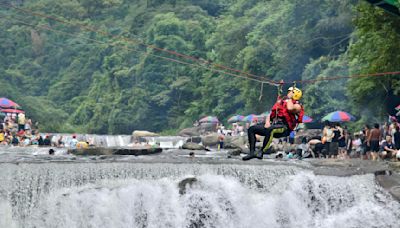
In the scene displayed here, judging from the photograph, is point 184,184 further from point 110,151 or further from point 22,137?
point 22,137

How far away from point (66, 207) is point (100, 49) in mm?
86401

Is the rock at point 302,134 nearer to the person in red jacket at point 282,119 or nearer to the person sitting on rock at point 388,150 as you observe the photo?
the person sitting on rock at point 388,150

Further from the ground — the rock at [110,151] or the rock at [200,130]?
the rock at [200,130]

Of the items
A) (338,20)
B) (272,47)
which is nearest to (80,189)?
(338,20)

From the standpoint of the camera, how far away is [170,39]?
275ft

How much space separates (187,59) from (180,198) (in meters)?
62.5

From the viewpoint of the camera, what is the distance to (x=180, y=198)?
18.4 meters

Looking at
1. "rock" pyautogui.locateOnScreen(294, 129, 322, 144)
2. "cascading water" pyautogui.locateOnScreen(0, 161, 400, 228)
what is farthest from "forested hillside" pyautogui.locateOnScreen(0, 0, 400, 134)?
"cascading water" pyautogui.locateOnScreen(0, 161, 400, 228)

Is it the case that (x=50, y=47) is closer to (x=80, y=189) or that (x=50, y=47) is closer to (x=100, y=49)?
(x=100, y=49)

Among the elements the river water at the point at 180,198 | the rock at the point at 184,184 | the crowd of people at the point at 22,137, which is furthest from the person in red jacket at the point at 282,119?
the crowd of people at the point at 22,137

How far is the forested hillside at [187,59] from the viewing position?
37.2 metres

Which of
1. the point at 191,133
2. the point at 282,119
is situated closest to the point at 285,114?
the point at 282,119

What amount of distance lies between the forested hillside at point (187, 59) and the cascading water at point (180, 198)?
639 centimetres

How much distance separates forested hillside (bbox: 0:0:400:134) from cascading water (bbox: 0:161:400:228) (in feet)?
21.0
